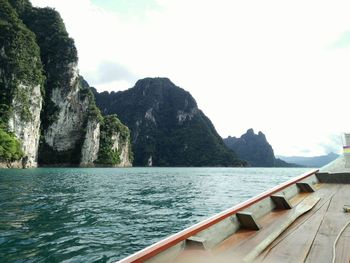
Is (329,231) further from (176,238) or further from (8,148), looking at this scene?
(8,148)

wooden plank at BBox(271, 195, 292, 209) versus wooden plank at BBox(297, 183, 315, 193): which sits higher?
wooden plank at BBox(297, 183, 315, 193)

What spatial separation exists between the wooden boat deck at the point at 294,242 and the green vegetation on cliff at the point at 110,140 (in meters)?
130

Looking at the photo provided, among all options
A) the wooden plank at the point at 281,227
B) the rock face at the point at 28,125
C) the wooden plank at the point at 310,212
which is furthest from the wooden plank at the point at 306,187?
the rock face at the point at 28,125

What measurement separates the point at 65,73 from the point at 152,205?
125m

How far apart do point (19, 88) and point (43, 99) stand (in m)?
27.1

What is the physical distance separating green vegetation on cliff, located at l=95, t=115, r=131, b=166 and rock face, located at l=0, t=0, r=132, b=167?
128 cm

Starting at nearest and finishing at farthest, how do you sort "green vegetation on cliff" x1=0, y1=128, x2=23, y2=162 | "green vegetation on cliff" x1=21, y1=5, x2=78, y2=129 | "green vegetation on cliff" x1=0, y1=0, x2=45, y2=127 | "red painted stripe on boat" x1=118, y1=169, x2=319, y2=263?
"red painted stripe on boat" x1=118, y1=169, x2=319, y2=263 < "green vegetation on cliff" x1=0, y1=128, x2=23, y2=162 < "green vegetation on cliff" x1=0, y1=0, x2=45, y2=127 < "green vegetation on cliff" x1=21, y1=5, x2=78, y2=129

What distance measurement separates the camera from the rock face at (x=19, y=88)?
3344 inches

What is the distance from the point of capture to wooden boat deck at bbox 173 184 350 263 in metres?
3.23

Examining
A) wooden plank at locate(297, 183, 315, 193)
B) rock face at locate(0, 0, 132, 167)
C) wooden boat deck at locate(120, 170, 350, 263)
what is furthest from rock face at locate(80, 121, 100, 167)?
wooden boat deck at locate(120, 170, 350, 263)

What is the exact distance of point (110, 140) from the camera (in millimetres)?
142375

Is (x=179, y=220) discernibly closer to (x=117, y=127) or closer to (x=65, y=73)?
(x=65, y=73)

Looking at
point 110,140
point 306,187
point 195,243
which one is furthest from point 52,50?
point 195,243

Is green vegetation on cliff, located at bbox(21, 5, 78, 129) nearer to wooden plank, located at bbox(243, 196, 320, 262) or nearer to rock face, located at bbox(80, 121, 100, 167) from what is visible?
rock face, located at bbox(80, 121, 100, 167)
